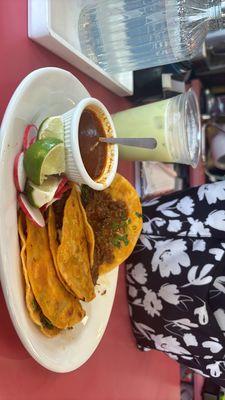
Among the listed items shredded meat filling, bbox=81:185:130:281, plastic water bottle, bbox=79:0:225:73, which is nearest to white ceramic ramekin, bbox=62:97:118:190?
shredded meat filling, bbox=81:185:130:281

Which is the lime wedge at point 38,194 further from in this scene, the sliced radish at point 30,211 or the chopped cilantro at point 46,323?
the chopped cilantro at point 46,323

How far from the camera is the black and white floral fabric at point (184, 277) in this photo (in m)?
0.87

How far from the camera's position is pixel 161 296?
36.1 inches

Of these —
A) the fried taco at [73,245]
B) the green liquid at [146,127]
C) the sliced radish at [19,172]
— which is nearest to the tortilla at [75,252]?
the fried taco at [73,245]

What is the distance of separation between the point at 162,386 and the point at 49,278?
819 millimetres

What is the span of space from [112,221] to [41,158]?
30 cm

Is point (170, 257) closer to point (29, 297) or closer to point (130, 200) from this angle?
point (130, 200)

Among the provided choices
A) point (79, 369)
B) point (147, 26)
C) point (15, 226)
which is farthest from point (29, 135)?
point (79, 369)

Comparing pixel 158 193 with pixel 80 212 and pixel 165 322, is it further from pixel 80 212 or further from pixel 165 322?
pixel 80 212

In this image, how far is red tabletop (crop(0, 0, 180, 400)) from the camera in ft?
2.01

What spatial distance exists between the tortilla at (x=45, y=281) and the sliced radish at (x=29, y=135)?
4.3 inches

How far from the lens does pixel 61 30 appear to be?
0.72 metres

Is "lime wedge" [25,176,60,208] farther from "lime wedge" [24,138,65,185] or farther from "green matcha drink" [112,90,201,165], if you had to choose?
"green matcha drink" [112,90,201,165]

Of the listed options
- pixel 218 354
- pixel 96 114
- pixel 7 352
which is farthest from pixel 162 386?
pixel 96 114
